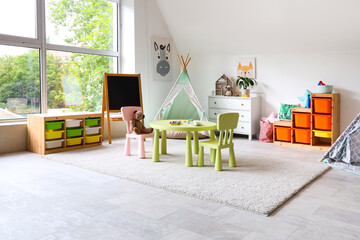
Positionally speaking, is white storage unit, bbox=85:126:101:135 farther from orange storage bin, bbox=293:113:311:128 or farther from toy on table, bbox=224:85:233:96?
orange storage bin, bbox=293:113:311:128

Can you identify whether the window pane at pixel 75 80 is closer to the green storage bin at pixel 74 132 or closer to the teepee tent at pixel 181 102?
the green storage bin at pixel 74 132

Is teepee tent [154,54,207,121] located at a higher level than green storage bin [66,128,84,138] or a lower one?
higher

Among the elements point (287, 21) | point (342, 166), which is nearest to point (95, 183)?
point (342, 166)

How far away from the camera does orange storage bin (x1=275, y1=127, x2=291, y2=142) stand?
5609mm

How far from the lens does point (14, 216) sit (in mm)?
2572

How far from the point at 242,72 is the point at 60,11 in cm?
346

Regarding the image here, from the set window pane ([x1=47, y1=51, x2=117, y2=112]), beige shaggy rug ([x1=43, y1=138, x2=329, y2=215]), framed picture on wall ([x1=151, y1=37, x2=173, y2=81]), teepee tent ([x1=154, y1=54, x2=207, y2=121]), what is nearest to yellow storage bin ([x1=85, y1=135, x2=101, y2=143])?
beige shaggy rug ([x1=43, y1=138, x2=329, y2=215])

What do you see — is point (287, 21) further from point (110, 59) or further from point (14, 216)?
point (14, 216)

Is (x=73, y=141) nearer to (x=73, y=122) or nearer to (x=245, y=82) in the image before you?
(x=73, y=122)

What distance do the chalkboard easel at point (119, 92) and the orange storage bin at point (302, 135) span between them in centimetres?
270

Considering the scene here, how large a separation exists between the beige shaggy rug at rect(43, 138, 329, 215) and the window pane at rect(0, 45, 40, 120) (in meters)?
1.12

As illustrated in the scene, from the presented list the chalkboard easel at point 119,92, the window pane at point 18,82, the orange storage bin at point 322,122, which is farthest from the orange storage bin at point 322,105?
the window pane at point 18,82

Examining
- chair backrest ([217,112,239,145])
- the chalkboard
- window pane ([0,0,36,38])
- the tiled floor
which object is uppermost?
window pane ([0,0,36,38])

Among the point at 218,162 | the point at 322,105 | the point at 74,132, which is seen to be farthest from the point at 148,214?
the point at 322,105
